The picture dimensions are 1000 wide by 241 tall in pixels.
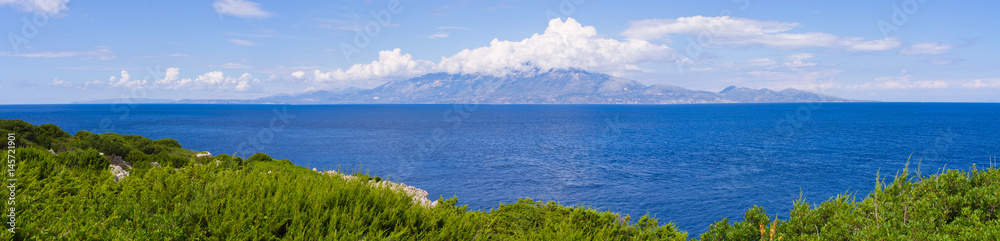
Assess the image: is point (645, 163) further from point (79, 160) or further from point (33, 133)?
point (79, 160)

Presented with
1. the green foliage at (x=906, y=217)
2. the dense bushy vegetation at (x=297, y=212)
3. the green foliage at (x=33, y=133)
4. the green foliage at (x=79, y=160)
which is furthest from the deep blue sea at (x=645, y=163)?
the green foliage at (x=906, y=217)

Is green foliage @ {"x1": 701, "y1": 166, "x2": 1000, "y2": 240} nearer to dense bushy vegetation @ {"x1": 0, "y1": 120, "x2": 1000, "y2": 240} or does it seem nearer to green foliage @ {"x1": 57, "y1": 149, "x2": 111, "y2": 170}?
dense bushy vegetation @ {"x1": 0, "y1": 120, "x2": 1000, "y2": 240}

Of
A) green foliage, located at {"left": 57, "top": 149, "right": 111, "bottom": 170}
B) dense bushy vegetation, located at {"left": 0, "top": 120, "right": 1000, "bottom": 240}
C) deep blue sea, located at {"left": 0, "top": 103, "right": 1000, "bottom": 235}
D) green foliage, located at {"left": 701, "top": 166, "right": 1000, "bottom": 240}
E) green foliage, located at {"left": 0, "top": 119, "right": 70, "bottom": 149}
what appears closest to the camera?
dense bushy vegetation, located at {"left": 0, "top": 120, "right": 1000, "bottom": 240}

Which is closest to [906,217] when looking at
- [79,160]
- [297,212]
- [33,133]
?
[297,212]

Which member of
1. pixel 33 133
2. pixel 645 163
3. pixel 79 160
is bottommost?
pixel 645 163

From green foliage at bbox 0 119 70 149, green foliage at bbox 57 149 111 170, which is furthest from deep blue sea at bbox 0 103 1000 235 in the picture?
green foliage at bbox 0 119 70 149

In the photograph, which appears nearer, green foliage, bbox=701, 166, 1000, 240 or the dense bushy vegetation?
the dense bushy vegetation

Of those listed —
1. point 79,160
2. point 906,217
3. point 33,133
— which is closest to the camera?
point 906,217

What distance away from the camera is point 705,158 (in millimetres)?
68312

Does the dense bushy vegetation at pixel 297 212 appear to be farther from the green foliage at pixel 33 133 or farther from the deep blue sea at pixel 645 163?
the green foliage at pixel 33 133

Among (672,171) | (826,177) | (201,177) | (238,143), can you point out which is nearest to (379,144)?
(238,143)

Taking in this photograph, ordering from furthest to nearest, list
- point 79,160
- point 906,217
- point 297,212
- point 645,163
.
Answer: point 645,163, point 79,160, point 906,217, point 297,212

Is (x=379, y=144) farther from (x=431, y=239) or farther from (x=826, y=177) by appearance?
(x=431, y=239)

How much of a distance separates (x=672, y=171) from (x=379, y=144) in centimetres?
5055
